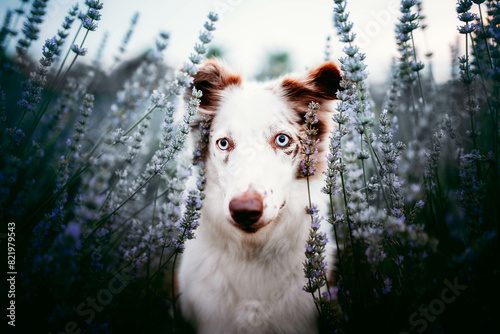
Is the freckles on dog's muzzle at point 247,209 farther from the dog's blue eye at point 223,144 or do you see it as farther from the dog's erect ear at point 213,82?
the dog's erect ear at point 213,82

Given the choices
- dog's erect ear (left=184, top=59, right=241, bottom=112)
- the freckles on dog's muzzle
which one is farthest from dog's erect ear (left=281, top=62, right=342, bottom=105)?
the freckles on dog's muzzle

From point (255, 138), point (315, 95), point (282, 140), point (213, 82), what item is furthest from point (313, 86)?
point (213, 82)

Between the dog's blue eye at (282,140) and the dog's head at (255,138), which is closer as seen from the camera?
the dog's head at (255,138)

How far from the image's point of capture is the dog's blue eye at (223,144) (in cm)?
211

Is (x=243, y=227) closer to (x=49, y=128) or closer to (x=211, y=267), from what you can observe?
(x=211, y=267)

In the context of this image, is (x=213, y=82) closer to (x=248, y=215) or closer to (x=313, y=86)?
(x=313, y=86)

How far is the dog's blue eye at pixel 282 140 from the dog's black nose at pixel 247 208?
61cm

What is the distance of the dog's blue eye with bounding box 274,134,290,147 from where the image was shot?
81.9 inches

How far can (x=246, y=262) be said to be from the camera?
2.13m

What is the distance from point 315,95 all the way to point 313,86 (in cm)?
8

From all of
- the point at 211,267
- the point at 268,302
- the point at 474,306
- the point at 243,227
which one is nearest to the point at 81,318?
the point at 211,267

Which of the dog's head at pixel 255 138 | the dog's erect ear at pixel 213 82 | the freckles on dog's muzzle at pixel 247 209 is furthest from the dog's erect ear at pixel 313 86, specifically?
the freckles on dog's muzzle at pixel 247 209

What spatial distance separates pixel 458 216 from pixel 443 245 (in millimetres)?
331

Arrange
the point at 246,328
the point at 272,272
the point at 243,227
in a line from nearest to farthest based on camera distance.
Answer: the point at 243,227 < the point at 246,328 < the point at 272,272
